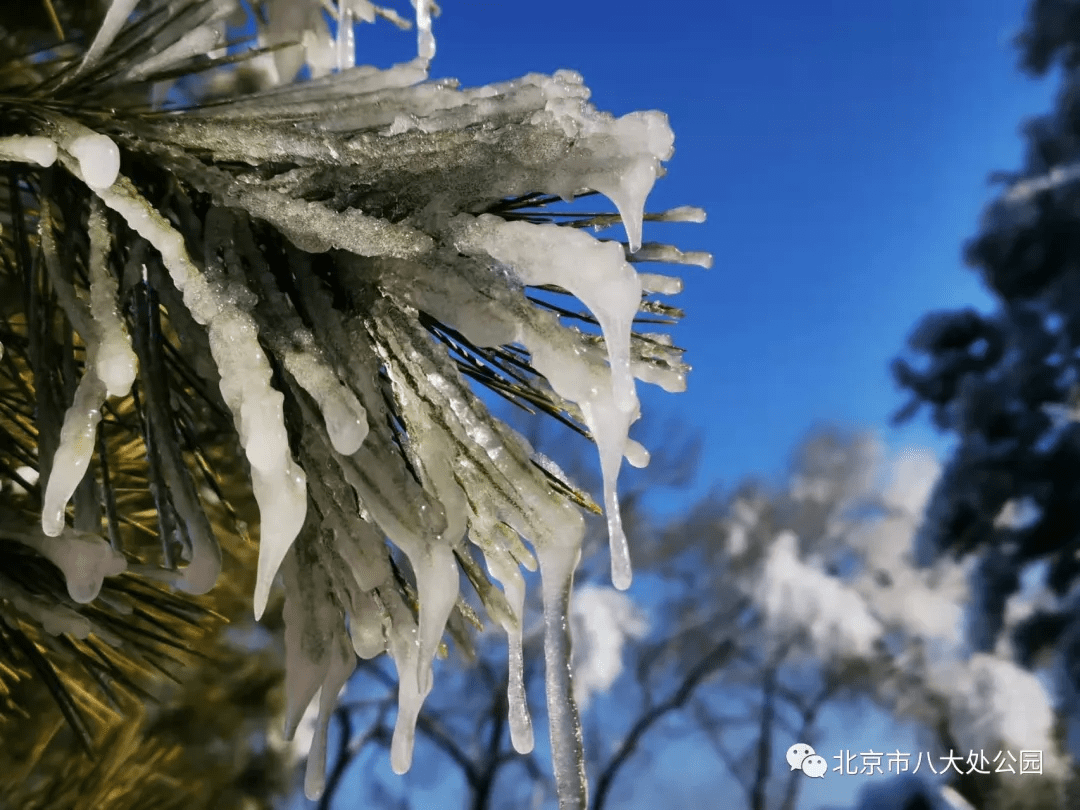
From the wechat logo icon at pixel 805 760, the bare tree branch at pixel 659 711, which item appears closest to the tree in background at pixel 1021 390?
the wechat logo icon at pixel 805 760

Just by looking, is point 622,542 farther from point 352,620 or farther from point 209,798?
point 209,798

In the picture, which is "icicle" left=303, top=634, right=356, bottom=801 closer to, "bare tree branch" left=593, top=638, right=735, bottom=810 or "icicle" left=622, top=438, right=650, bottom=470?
"icicle" left=622, top=438, right=650, bottom=470

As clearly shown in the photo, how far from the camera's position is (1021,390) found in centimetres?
436

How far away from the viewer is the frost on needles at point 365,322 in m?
0.32

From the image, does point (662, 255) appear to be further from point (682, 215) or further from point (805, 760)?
point (805, 760)

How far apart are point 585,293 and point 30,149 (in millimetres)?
215

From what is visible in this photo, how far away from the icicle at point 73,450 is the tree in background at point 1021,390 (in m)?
4.51

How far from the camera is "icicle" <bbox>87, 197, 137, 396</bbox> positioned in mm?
320

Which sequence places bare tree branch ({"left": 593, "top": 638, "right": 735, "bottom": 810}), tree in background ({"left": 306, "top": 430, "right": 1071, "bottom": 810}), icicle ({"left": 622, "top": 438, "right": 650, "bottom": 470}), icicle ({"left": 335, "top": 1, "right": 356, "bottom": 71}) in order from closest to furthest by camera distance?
icicle ({"left": 622, "top": 438, "right": 650, "bottom": 470}) → icicle ({"left": 335, "top": 1, "right": 356, "bottom": 71}) → tree in background ({"left": 306, "top": 430, "right": 1071, "bottom": 810}) → bare tree branch ({"left": 593, "top": 638, "right": 735, "bottom": 810})

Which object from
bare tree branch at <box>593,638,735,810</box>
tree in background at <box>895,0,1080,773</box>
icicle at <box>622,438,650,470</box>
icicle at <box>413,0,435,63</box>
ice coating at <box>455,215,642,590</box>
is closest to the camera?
ice coating at <box>455,215,642,590</box>

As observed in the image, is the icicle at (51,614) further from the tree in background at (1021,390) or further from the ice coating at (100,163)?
the tree in background at (1021,390)

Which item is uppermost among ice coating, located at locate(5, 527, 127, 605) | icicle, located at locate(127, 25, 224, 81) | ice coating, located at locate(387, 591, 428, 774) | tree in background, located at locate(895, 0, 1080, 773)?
tree in background, located at locate(895, 0, 1080, 773)

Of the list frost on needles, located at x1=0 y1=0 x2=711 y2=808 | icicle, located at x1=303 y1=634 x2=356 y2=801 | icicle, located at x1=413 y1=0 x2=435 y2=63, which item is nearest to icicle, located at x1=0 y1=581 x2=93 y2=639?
frost on needles, located at x1=0 y1=0 x2=711 y2=808

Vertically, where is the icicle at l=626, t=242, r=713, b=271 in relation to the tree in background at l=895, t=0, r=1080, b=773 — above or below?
below
